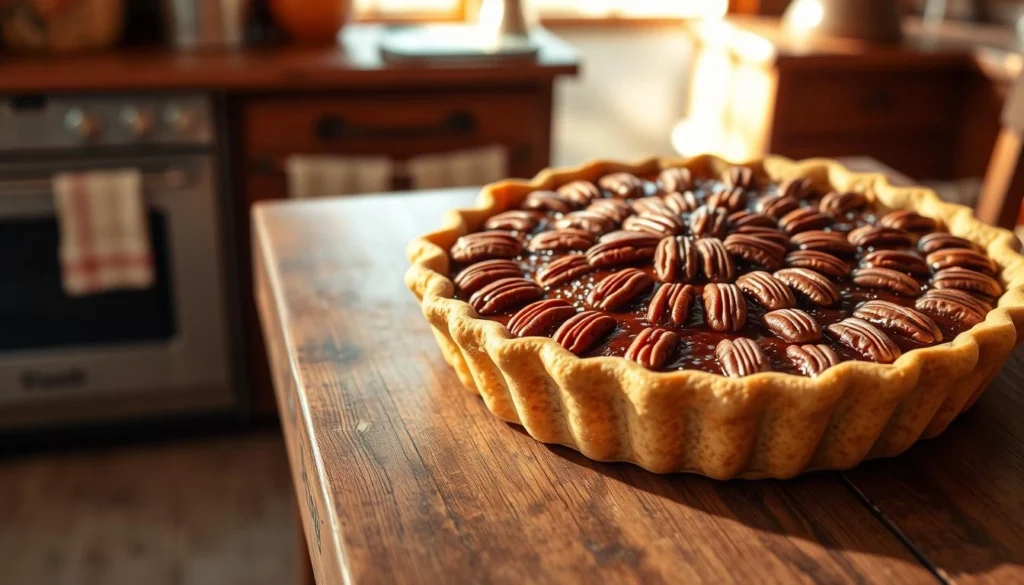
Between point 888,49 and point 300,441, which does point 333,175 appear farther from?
point 888,49

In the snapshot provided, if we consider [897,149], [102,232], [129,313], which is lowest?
[129,313]

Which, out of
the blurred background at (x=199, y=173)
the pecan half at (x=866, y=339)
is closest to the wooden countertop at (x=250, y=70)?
the blurred background at (x=199, y=173)

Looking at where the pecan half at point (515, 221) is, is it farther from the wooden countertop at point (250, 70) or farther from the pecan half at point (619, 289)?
the wooden countertop at point (250, 70)

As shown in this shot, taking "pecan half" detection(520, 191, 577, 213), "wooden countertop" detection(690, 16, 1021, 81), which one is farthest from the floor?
"wooden countertop" detection(690, 16, 1021, 81)

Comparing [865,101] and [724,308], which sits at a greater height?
[724,308]

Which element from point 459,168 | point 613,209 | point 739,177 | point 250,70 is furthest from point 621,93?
point 613,209

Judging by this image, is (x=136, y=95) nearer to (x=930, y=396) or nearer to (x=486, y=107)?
(x=486, y=107)
